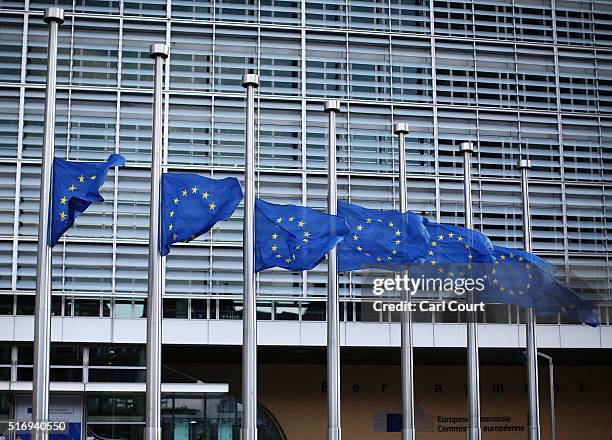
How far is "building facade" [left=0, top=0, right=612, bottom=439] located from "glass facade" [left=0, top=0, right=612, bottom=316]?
7 cm

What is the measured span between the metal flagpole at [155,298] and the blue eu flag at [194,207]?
304 mm

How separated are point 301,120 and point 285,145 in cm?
108

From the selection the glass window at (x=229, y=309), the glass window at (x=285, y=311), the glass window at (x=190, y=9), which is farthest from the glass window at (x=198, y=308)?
the glass window at (x=190, y=9)

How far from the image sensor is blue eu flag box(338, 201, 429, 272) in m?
26.2

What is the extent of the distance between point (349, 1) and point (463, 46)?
464 cm

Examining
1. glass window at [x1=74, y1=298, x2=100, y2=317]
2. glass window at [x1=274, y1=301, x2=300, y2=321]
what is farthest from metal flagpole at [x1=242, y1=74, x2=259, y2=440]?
glass window at [x1=274, y1=301, x2=300, y2=321]

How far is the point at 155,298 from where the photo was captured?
22641mm

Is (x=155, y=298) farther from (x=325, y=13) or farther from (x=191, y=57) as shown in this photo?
(x=325, y=13)

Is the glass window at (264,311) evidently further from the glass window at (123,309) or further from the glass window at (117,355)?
the glass window at (123,309)

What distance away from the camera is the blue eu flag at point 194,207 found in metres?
23.0

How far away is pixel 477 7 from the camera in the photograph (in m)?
41.4

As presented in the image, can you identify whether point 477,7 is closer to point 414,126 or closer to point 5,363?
point 414,126

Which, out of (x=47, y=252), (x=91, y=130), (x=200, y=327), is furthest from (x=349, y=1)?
(x=47, y=252)

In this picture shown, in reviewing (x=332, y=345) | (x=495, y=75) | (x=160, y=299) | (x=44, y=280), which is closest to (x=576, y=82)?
(x=495, y=75)
